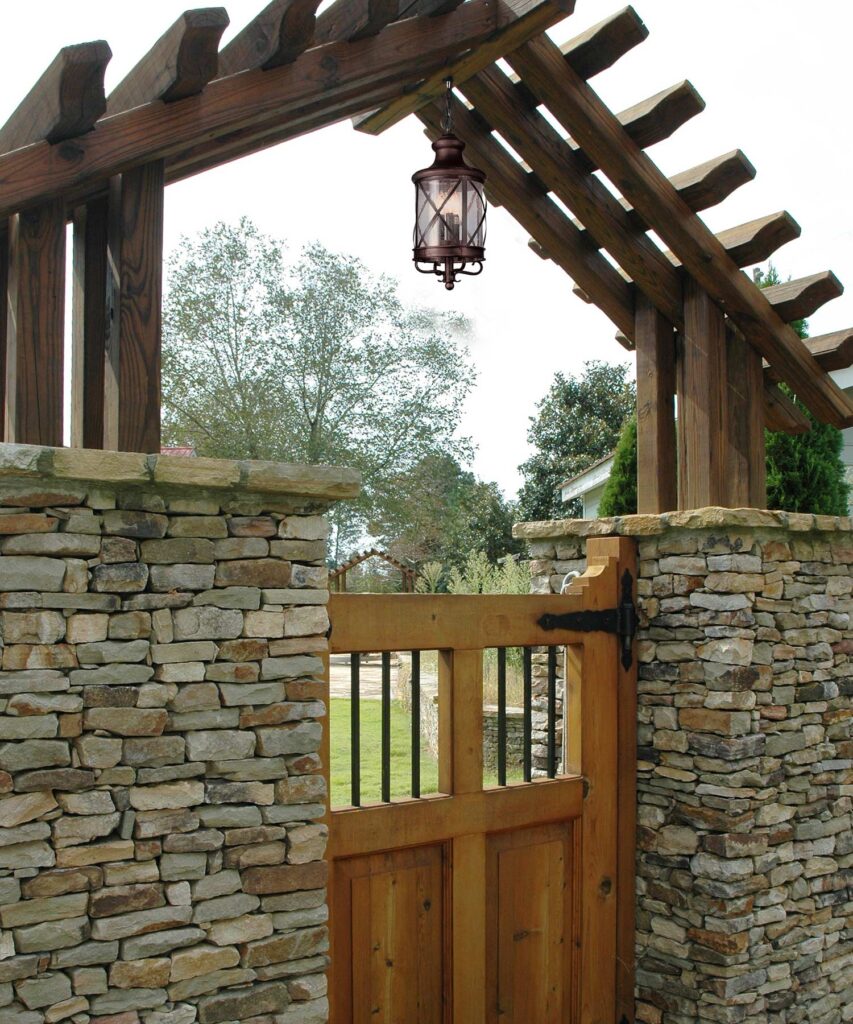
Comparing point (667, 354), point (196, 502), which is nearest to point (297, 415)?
point (667, 354)

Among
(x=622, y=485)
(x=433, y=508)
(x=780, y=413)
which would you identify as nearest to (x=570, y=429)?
(x=433, y=508)

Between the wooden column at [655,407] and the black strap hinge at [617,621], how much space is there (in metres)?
0.37

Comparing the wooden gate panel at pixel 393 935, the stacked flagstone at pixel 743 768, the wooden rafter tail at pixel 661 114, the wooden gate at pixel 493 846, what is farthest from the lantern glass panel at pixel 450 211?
the wooden gate panel at pixel 393 935

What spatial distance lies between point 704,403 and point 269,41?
2.22 m

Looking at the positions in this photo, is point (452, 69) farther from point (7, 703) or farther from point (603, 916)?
point (603, 916)

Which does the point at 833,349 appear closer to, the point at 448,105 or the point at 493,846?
the point at 448,105

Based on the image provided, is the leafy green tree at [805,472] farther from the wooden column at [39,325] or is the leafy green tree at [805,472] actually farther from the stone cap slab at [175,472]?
the wooden column at [39,325]

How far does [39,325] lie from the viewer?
9.08ft

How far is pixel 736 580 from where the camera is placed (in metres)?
4.10

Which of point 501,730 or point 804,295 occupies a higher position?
point 804,295

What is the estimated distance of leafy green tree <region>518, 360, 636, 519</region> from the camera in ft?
64.6

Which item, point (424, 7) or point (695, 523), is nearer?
point (424, 7)

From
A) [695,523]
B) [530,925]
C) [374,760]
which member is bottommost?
[530,925]

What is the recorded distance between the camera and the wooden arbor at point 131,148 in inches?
103
